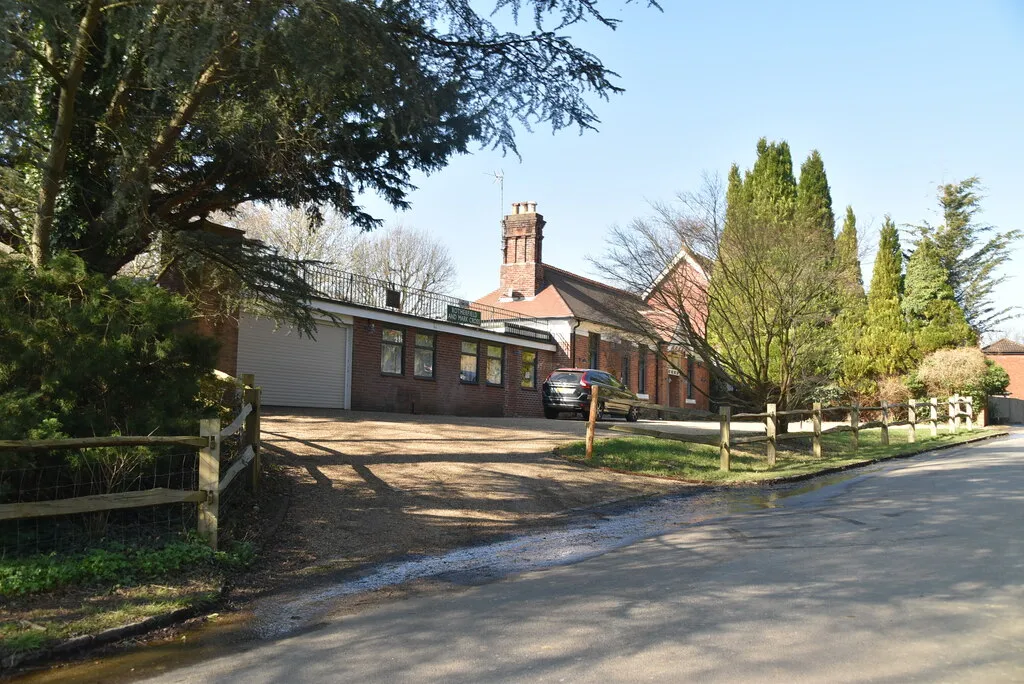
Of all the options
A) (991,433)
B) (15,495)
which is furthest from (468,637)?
(991,433)

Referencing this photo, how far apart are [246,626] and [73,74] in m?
6.04

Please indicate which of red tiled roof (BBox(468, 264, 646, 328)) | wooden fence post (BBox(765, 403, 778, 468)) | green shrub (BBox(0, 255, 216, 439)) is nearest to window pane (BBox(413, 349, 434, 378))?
red tiled roof (BBox(468, 264, 646, 328))

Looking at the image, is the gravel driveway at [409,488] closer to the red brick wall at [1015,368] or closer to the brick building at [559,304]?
the brick building at [559,304]

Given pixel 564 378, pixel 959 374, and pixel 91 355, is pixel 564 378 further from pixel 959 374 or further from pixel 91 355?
pixel 91 355

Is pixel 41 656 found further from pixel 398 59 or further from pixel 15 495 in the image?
pixel 398 59

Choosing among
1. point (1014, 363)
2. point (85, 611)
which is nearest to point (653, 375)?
point (1014, 363)

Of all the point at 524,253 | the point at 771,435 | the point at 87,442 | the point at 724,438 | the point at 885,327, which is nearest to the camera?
the point at 87,442

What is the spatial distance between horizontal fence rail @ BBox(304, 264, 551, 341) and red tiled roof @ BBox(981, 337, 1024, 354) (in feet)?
122

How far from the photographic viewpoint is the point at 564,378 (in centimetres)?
2845

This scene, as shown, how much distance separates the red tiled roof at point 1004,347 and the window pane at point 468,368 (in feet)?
135

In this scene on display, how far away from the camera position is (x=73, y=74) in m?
8.23

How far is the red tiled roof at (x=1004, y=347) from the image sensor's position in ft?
179

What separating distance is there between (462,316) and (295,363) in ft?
27.1

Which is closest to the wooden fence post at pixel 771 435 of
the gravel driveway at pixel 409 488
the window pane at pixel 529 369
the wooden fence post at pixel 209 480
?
the gravel driveway at pixel 409 488
